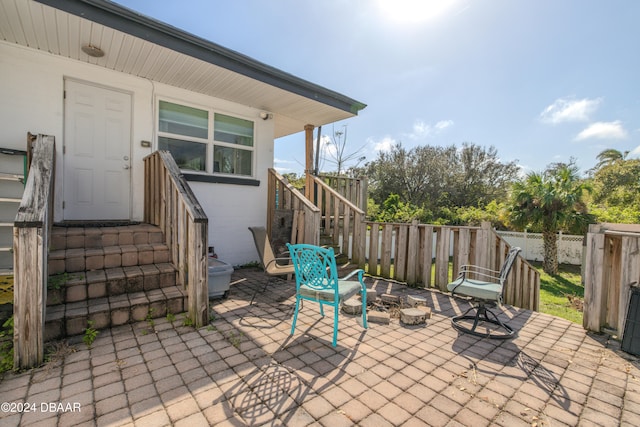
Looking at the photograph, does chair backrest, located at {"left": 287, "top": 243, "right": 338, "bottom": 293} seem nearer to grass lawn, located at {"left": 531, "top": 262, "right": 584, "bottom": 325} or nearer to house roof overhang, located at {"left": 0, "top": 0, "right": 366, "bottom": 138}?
house roof overhang, located at {"left": 0, "top": 0, "right": 366, "bottom": 138}

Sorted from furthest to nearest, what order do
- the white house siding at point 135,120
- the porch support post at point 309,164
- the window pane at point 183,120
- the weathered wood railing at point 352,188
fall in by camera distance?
the weathered wood railing at point 352,188
the porch support post at point 309,164
the window pane at point 183,120
the white house siding at point 135,120

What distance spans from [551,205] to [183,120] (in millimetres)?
13009

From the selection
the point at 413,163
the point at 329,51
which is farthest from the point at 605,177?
the point at 329,51

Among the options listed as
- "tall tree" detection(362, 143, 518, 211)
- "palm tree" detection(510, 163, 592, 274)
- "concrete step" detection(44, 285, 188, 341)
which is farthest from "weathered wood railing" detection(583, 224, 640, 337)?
"tall tree" detection(362, 143, 518, 211)

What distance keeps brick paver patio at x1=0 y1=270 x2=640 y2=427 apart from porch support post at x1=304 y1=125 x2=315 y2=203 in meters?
3.86

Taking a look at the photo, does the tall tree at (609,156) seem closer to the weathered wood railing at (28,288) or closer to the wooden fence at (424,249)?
the wooden fence at (424,249)

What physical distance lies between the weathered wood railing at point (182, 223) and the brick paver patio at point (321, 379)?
14.6 inches

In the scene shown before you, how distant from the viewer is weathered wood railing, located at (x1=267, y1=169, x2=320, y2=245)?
463 cm

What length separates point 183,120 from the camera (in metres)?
5.13

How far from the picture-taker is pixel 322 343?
2559 millimetres

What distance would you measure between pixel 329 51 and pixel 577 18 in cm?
587

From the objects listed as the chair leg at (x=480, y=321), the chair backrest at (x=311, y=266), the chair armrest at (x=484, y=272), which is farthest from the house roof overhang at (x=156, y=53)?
the chair leg at (x=480, y=321)

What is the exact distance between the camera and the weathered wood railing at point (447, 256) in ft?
13.5

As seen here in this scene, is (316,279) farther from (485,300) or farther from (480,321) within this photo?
(480,321)
